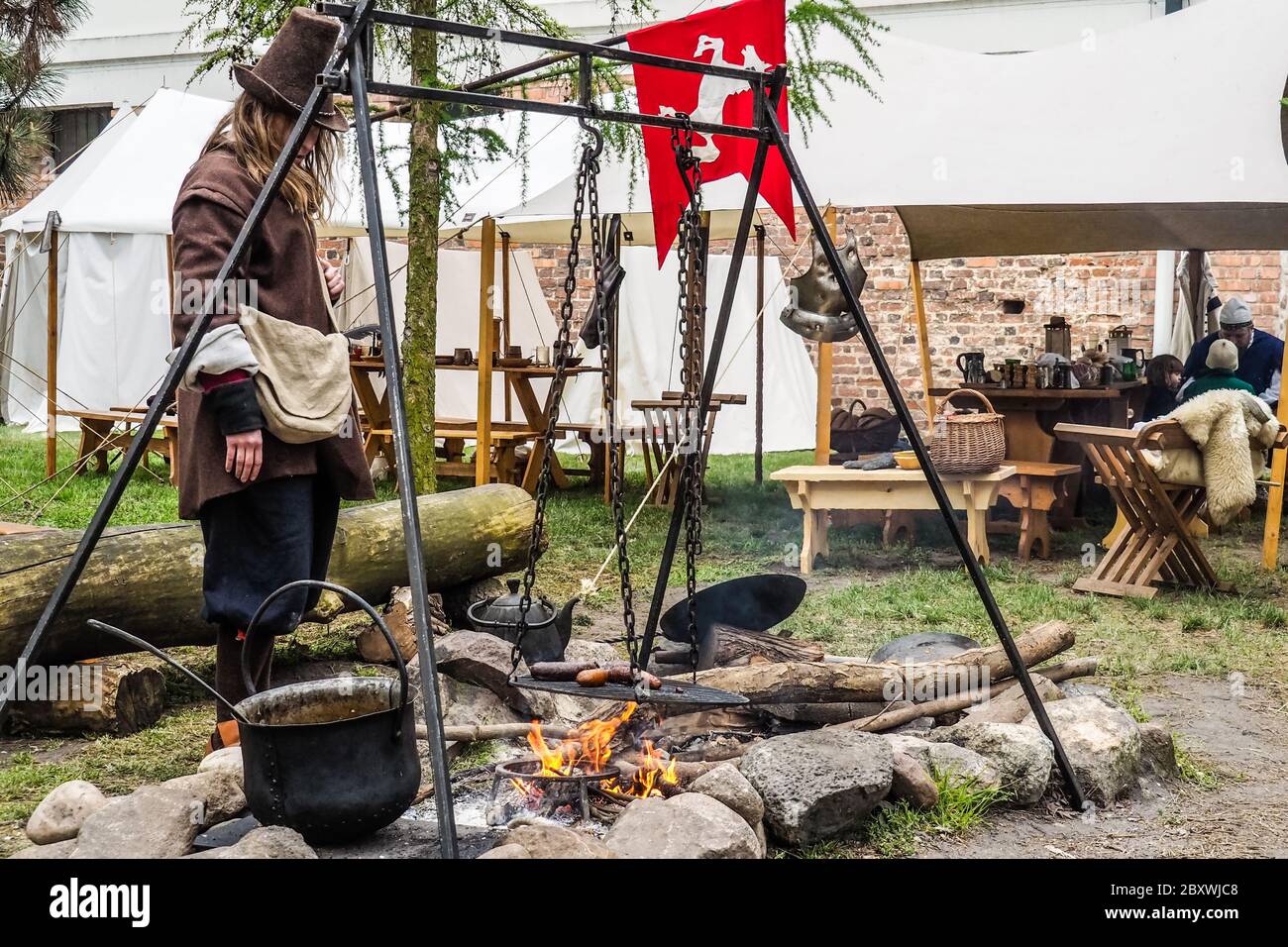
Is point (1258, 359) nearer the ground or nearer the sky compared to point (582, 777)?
nearer the sky

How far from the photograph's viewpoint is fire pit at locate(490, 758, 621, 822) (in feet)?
9.64

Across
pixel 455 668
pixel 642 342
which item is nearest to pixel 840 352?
pixel 642 342

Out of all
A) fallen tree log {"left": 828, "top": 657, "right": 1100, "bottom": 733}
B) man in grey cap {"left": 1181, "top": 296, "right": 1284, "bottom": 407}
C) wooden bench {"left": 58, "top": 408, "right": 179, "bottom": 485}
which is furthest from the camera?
man in grey cap {"left": 1181, "top": 296, "right": 1284, "bottom": 407}

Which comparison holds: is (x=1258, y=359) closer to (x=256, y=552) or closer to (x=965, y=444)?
(x=965, y=444)

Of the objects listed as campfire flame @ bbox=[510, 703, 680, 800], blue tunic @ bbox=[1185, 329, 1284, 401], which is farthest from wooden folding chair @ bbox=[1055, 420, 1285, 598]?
campfire flame @ bbox=[510, 703, 680, 800]

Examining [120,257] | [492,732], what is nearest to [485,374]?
[492,732]

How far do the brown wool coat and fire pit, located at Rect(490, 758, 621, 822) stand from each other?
2.87 feet

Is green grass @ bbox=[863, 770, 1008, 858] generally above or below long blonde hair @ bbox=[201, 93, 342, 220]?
below

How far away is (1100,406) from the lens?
8.26 m

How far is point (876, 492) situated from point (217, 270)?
432 centimetres

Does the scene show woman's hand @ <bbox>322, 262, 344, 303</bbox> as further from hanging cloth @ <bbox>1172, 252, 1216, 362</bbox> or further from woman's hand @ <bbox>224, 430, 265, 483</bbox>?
hanging cloth @ <bbox>1172, 252, 1216, 362</bbox>

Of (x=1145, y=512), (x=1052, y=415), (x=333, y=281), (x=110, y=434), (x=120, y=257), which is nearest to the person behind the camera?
(x=333, y=281)

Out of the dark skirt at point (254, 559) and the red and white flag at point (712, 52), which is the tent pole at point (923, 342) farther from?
the dark skirt at point (254, 559)

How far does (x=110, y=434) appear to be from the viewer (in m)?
8.57
